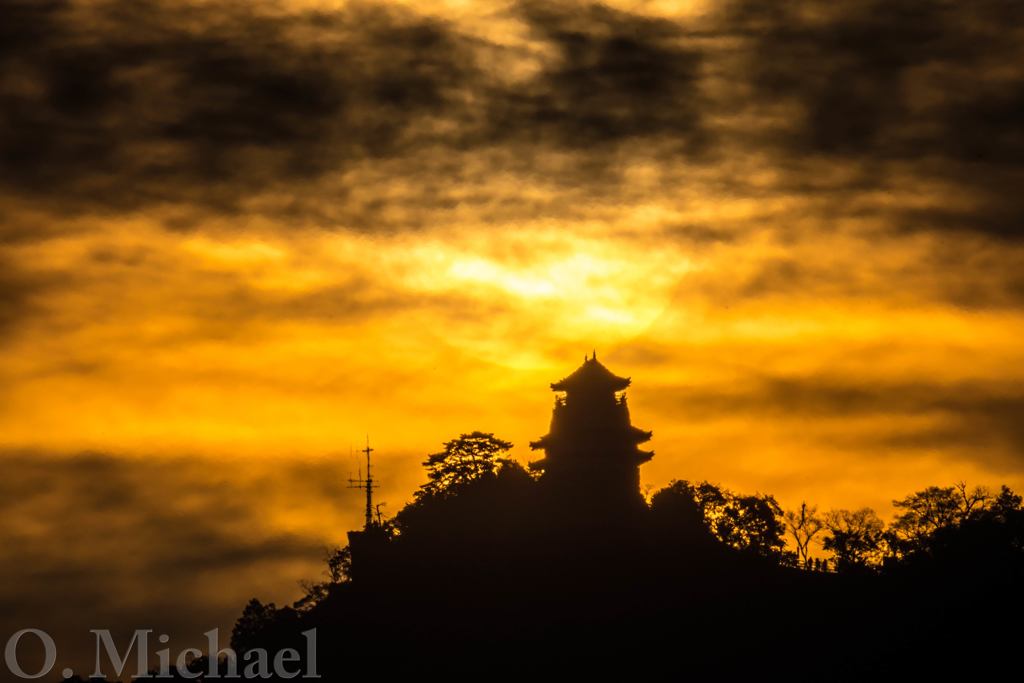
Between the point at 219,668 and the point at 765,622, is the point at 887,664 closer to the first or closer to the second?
the point at 765,622

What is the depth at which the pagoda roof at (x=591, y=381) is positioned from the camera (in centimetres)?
10262

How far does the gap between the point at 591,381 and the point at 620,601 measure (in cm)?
2334

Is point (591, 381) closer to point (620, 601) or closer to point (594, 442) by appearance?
point (594, 442)

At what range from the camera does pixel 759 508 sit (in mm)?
102938

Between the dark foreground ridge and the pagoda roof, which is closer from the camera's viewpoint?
the dark foreground ridge

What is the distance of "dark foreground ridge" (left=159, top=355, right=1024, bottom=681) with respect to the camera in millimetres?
77000

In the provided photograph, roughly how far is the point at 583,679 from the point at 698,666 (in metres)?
5.10

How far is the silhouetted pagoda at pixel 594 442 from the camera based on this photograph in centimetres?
9738

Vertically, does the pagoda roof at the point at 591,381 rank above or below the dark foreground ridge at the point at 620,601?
above

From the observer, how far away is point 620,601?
8138cm

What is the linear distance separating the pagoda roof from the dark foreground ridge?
364 inches

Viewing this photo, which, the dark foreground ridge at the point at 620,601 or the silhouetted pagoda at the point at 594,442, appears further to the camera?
the silhouetted pagoda at the point at 594,442

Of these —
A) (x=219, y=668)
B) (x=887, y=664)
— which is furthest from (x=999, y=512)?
(x=219, y=668)

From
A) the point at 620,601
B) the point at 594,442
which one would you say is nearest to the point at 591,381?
the point at 594,442
